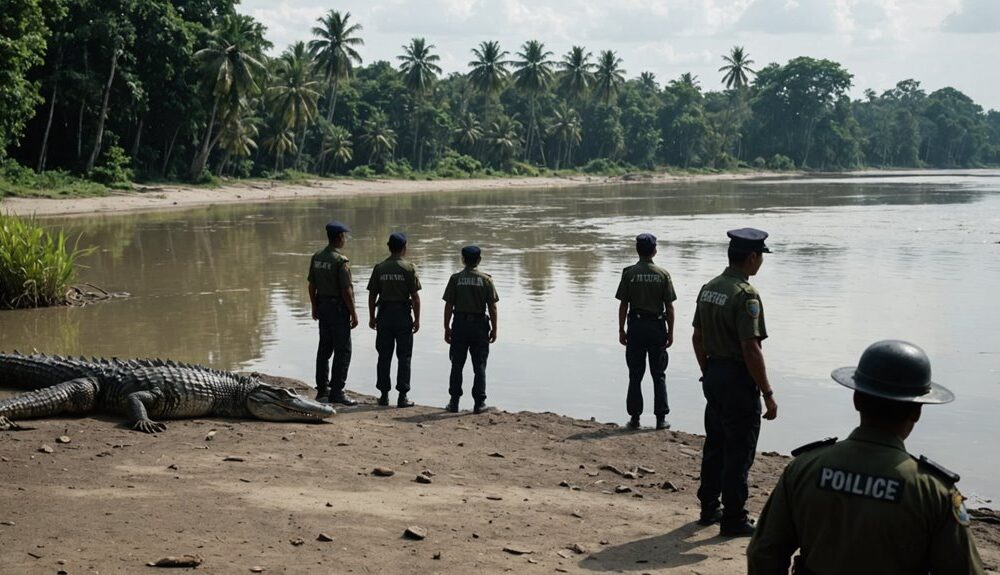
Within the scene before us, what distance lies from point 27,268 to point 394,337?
8592 mm

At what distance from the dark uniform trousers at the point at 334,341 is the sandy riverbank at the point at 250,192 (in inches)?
676

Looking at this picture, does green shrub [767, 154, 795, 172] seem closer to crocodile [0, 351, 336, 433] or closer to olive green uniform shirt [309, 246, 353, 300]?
olive green uniform shirt [309, 246, 353, 300]

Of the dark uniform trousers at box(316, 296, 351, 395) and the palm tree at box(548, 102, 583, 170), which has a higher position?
the palm tree at box(548, 102, 583, 170)

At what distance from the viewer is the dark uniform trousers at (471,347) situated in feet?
34.5

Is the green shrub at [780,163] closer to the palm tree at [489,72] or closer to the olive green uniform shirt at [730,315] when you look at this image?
the palm tree at [489,72]

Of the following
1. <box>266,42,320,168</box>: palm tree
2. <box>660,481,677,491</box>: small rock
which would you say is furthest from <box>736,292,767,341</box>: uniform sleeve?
<box>266,42,320,168</box>: palm tree

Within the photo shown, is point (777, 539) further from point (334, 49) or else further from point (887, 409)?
point (334, 49)

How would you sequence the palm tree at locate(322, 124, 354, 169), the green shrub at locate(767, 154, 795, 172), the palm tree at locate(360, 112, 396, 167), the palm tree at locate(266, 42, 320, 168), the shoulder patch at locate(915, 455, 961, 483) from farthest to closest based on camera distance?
the green shrub at locate(767, 154, 795, 172)
the palm tree at locate(360, 112, 396, 167)
the palm tree at locate(322, 124, 354, 169)
the palm tree at locate(266, 42, 320, 168)
the shoulder patch at locate(915, 455, 961, 483)

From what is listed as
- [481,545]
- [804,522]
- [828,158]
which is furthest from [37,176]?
[828,158]

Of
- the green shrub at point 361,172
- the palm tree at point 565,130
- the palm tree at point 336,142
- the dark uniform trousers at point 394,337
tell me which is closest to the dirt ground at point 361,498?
the dark uniform trousers at point 394,337

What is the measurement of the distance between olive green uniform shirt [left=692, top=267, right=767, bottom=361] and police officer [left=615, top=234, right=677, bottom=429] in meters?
2.93

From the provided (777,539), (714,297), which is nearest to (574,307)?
(714,297)

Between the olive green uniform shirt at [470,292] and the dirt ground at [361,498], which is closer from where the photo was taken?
the dirt ground at [361,498]

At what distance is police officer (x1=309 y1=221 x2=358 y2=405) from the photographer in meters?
10.7
